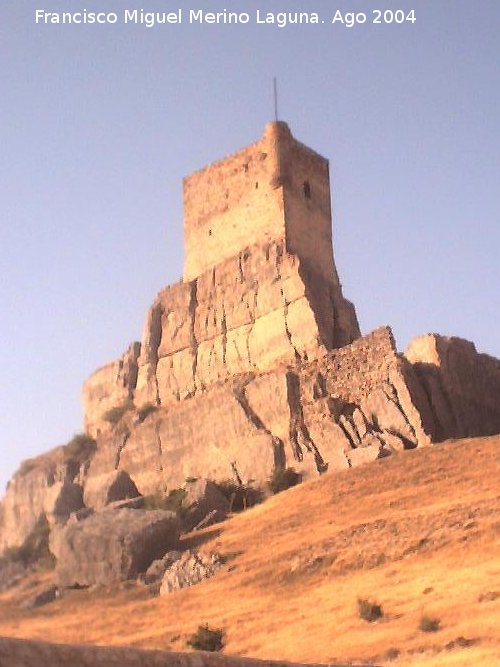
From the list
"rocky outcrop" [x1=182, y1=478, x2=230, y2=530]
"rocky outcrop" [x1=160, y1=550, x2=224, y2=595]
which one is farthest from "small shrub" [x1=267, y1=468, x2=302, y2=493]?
"rocky outcrop" [x1=160, y1=550, x2=224, y2=595]

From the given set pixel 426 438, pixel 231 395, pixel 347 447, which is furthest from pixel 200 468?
pixel 426 438

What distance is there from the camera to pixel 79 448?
43.0 meters

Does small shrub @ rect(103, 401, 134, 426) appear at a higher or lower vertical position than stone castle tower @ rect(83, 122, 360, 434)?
lower

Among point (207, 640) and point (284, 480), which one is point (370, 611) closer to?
point (207, 640)

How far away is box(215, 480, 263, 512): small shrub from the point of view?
32.8 m

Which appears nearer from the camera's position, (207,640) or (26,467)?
(207,640)

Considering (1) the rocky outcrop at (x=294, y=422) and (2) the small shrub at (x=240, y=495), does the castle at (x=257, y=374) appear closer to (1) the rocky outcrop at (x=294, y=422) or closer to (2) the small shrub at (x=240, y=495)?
(1) the rocky outcrop at (x=294, y=422)

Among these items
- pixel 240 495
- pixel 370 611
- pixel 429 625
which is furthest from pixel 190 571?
pixel 429 625

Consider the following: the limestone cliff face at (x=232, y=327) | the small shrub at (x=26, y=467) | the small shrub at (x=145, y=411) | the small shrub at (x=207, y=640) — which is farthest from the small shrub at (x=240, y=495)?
the small shrub at (x=207, y=640)

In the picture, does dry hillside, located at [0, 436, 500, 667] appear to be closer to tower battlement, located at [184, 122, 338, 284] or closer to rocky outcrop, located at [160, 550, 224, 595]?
rocky outcrop, located at [160, 550, 224, 595]

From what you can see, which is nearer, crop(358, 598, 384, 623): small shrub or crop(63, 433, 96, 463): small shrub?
crop(358, 598, 384, 623): small shrub

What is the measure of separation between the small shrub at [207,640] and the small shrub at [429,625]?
153 inches

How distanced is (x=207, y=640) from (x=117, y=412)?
83.2 ft

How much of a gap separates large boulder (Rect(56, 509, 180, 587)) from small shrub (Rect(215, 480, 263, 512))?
4.85 meters
